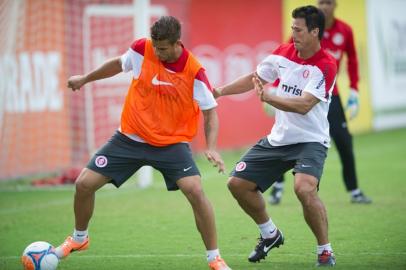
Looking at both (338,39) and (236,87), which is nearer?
(236,87)

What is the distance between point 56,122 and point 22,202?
331 centimetres

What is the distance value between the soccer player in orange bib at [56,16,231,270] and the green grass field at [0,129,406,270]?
666 millimetres

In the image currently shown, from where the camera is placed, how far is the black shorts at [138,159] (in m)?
7.76

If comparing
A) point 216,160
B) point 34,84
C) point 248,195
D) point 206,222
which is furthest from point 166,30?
point 34,84

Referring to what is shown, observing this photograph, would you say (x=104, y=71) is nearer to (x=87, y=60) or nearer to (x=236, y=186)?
(x=236, y=186)

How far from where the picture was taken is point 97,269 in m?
7.89

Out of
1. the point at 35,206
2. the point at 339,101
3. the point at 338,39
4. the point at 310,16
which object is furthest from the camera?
the point at 35,206

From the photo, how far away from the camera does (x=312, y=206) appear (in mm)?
7754

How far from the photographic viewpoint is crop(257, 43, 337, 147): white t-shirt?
802 centimetres

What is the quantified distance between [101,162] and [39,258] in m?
0.99

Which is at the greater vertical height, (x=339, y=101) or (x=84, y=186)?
(x=84, y=186)

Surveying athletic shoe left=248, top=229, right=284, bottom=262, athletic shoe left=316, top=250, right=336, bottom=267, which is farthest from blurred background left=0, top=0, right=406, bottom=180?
athletic shoe left=316, top=250, right=336, bottom=267

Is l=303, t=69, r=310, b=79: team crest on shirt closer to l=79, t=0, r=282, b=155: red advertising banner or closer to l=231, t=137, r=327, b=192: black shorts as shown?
l=231, t=137, r=327, b=192: black shorts

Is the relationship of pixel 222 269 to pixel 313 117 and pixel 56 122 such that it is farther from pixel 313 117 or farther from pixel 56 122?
pixel 56 122
